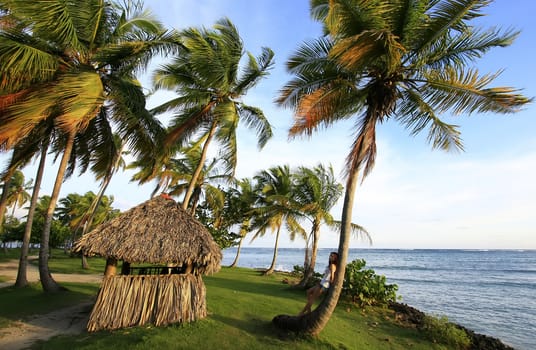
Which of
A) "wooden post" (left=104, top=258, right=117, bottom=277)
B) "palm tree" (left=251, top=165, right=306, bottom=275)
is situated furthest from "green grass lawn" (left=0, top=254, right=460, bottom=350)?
"palm tree" (left=251, top=165, right=306, bottom=275)

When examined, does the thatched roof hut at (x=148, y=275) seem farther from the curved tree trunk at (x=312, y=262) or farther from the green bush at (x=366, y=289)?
the curved tree trunk at (x=312, y=262)

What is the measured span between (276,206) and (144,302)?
10.7m

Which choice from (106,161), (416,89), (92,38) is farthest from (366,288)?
(92,38)

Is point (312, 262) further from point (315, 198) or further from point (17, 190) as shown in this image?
point (17, 190)

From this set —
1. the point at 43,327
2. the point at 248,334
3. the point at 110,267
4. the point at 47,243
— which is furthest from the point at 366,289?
the point at 47,243

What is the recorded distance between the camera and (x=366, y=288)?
12.2 metres

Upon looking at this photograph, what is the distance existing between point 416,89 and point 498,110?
1798mm

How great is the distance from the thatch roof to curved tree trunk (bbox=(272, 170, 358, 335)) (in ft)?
8.48

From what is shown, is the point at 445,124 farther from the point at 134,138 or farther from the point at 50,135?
the point at 50,135

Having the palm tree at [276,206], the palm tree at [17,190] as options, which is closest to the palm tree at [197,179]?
the palm tree at [276,206]

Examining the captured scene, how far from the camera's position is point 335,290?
Answer: 707cm

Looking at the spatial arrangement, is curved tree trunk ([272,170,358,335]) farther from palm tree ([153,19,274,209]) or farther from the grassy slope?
palm tree ([153,19,274,209])

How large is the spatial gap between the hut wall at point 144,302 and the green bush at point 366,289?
6.87 meters

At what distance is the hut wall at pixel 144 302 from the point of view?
7.18 metres
